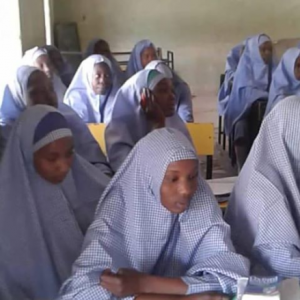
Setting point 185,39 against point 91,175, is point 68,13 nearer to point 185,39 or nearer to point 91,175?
point 185,39

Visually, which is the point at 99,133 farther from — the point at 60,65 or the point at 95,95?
the point at 60,65

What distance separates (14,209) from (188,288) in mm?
538

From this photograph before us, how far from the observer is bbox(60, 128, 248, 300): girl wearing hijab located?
142 centimetres

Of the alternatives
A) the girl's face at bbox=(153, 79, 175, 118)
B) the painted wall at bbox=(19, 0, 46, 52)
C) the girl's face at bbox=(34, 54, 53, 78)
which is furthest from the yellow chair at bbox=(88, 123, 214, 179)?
the painted wall at bbox=(19, 0, 46, 52)

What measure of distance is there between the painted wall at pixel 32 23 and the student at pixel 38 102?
1226 mm

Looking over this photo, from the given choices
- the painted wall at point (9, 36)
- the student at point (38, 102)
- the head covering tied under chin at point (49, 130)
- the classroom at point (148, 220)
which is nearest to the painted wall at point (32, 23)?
the painted wall at point (9, 36)

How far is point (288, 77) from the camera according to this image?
4.62 meters

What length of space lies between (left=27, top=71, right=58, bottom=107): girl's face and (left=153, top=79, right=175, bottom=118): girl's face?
0.57 meters

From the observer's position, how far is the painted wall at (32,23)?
183 inches

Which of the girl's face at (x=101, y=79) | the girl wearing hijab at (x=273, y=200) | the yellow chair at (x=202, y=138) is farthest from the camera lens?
the girl's face at (x=101, y=79)

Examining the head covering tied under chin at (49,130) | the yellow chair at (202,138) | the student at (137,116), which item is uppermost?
the head covering tied under chin at (49,130)

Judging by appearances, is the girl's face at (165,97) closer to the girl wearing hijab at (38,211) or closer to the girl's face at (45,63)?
the girl's face at (45,63)

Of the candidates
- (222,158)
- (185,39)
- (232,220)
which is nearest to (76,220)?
(232,220)

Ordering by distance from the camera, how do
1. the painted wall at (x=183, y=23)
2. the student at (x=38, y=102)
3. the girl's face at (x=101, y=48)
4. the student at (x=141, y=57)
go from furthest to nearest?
1. the painted wall at (x=183, y=23)
2. the girl's face at (x=101, y=48)
3. the student at (x=141, y=57)
4. the student at (x=38, y=102)
